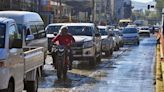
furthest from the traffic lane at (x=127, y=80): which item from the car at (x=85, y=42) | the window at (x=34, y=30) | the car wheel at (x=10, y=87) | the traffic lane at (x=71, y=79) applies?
the car wheel at (x=10, y=87)

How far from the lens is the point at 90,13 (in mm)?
107125

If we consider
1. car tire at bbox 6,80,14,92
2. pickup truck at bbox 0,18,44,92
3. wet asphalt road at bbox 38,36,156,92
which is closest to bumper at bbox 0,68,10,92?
pickup truck at bbox 0,18,44,92

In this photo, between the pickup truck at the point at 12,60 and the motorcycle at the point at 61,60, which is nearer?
the pickup truck at the point at 12,60

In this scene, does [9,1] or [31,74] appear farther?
[9,1]

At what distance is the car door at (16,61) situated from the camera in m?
10.1

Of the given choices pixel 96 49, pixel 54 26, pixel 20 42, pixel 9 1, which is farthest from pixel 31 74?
pixel 9 1

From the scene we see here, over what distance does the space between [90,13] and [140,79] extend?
296ft

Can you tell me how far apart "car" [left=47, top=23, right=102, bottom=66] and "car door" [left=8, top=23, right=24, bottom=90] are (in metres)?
10.9

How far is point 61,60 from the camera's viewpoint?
17109 mm

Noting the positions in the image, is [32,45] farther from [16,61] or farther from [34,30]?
[16,61]

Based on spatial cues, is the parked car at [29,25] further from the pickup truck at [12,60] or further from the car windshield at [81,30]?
the car windshield at [81,30]

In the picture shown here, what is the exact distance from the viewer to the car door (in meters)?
10.1

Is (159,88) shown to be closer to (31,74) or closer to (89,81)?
(89,81)

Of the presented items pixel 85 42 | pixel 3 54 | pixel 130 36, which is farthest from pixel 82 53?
pixel 130 36
